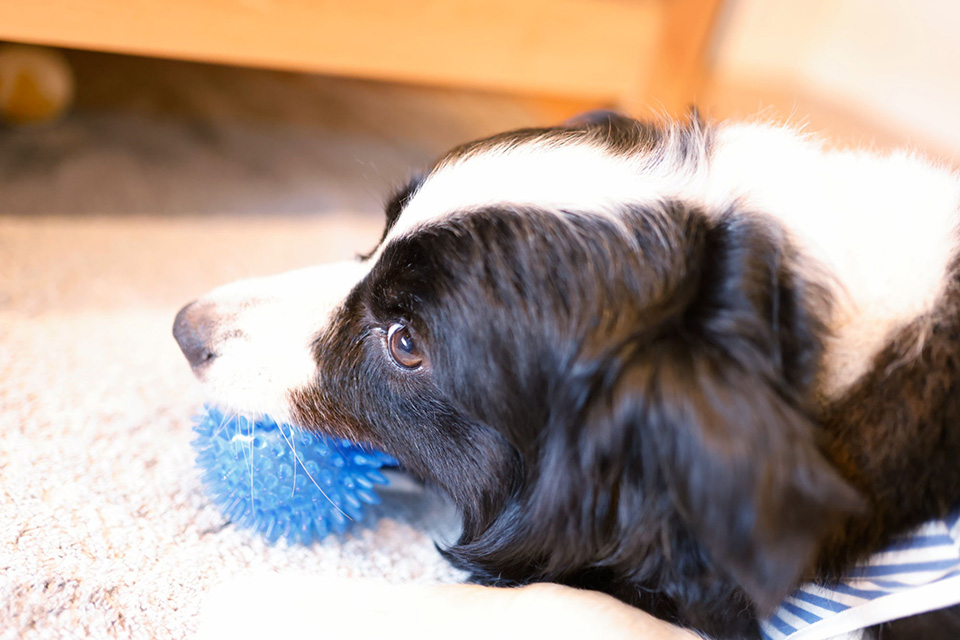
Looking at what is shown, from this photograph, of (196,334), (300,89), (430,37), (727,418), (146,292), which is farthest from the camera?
(300,89)

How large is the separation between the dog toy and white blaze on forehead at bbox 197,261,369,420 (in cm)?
3

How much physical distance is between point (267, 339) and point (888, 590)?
764 millimetres

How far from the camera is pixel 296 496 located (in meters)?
0.98

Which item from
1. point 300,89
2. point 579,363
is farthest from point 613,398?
point 300,89

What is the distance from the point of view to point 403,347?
3.13ft

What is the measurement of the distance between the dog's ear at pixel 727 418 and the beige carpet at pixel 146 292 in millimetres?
370

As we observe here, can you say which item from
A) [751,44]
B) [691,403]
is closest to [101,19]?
[691,403]

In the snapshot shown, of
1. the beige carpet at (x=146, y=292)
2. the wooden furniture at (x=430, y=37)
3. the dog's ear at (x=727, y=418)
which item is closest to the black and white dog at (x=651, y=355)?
the dog's ear at (x=727, y=418)

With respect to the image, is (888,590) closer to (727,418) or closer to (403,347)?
(727,418)

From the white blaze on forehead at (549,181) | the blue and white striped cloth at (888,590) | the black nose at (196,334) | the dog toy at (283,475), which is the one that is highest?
the white blaze on forehead at (549,181)

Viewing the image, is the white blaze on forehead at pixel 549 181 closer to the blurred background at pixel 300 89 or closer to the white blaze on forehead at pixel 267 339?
the white blaze on forehead at pixel 267 339

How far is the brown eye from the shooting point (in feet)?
3.10

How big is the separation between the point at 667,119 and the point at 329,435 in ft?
2.07

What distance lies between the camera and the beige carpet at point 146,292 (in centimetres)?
92
